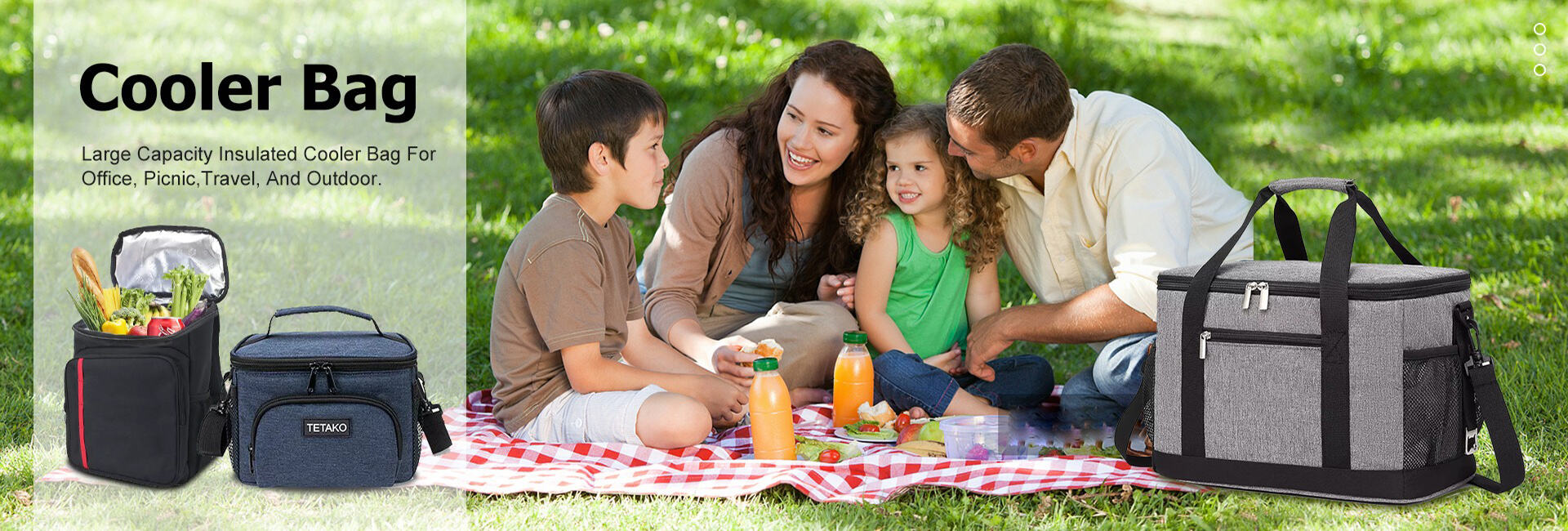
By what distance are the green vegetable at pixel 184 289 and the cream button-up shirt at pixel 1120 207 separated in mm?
2217

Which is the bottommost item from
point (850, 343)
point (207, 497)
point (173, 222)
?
point (207, 497)

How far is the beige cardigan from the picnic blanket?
0.64 m

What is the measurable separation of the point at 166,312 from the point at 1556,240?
525 centimetres

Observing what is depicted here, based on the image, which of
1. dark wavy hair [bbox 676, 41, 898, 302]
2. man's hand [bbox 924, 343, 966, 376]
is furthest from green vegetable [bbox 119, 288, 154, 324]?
man's hand [bbox 924, 343, 966, 376]

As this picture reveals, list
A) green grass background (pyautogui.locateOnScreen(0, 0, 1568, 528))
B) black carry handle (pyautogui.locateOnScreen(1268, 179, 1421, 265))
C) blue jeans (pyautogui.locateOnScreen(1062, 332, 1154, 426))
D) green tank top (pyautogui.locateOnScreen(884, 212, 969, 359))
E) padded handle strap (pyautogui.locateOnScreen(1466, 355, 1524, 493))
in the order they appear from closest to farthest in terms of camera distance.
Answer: padded handle strap (pyautogui.locateOnScreen(1466, 355, 1524, 493)) → black carry handle (pyautogui.locateOnScreen(1268, 179, 1421, 265)) → blue jeans (pyautogui.locateOnScreen(1062, 332, 1154, 426)) → green tank top (pyautogui.locateOnScreen(884, 212, 969, 359)) → green grass background (pyautogui.locateOnScreen(0, 0, 1568, 528))

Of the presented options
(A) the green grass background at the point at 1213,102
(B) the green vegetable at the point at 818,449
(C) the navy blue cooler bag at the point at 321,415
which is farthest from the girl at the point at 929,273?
(C) the navy blue cooler bag at the point at 321,415

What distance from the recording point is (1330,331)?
291 centimetres

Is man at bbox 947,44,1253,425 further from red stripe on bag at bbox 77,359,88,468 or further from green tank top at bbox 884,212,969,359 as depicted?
red stripe on bag at bbox 77,359,88,468

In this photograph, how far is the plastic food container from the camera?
141 inches

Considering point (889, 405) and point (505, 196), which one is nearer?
point (889, 405)

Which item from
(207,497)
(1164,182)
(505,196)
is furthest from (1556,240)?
(207,497)

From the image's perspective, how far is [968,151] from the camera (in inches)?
148

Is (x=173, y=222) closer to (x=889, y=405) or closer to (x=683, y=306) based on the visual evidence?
(x=683, y=306)

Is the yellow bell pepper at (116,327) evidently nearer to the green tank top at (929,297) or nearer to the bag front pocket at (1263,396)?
the green tank top at (929,297)
